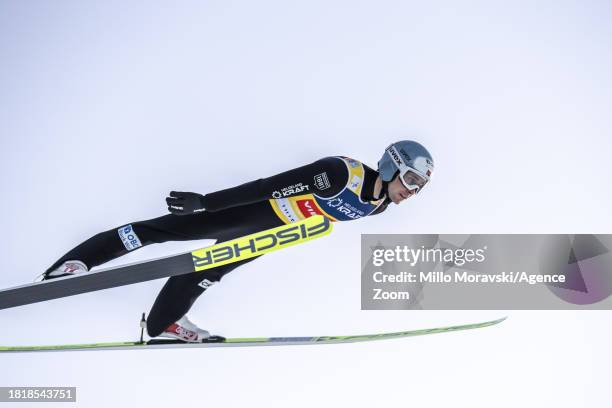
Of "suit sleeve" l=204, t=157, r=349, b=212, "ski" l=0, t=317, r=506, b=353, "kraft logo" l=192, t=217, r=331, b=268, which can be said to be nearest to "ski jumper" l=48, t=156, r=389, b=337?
"suit sleeve" l=204, t=157, r=349, b=212

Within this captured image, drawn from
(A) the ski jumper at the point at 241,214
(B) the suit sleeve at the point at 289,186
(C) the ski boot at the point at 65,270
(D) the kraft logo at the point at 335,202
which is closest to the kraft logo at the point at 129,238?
(A) the ski jumper at the point at 241,214

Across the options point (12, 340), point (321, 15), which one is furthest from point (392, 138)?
point (12, 340)

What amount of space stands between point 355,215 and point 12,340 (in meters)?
2.57

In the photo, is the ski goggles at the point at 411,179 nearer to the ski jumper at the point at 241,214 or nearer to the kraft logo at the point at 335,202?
the ski jumper at the point at 241,214

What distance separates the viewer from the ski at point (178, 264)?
106 inches

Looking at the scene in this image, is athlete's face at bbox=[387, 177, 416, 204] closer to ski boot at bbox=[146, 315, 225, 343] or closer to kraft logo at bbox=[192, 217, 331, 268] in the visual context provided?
kraft logo at bbox=[192, 217, 331, 268]

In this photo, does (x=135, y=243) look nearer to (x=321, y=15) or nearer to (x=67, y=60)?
(x=67, y=60)

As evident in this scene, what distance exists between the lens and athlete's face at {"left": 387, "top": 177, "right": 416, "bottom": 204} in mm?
3088

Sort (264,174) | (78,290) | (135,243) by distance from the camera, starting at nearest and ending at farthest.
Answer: (78,290) < (135,243) < (264,174)

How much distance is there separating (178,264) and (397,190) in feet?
3.88

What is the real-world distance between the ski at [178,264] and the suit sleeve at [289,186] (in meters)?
0.24

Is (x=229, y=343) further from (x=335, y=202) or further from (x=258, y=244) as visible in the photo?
(x=335, y=202)

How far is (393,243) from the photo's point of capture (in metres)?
4.13

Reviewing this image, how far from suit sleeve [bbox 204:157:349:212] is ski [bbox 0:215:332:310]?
0.24m
